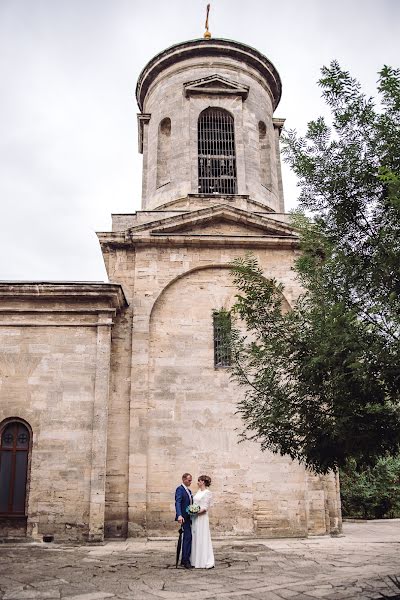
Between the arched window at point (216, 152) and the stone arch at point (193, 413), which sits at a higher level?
the arched window at point (216, 152)

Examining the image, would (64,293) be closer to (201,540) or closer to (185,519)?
(185,519)

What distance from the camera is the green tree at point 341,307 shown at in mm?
6398

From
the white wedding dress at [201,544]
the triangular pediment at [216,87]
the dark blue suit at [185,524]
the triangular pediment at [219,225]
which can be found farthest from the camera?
the triangular pediment at [216,87]

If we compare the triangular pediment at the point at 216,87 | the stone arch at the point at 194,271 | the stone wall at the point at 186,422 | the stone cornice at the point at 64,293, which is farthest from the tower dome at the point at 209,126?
the stone cornice at the point at 64,293

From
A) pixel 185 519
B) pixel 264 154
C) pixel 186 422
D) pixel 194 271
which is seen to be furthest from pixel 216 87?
pixel 185 519

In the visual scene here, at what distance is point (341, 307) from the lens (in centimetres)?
655

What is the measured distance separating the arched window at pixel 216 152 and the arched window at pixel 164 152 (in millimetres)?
1181

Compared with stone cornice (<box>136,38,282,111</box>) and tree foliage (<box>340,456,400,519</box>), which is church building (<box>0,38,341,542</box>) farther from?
tree foliage (<box>340,456,400,519</box>)

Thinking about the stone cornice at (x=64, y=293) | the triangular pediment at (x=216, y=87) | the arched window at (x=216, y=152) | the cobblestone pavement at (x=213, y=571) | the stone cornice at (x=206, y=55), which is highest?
the stone cornice at (x=206, y=55)

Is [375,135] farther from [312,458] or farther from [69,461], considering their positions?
[69,461]

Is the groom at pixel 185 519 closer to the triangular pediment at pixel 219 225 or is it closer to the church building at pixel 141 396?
the church building at pixel 141 396

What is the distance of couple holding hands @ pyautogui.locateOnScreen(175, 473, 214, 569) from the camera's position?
29.1 ft

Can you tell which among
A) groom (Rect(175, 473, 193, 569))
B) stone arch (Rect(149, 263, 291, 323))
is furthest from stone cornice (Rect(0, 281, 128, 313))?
groom (Rect(175, 473, 193, 569))

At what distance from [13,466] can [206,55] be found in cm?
1492
